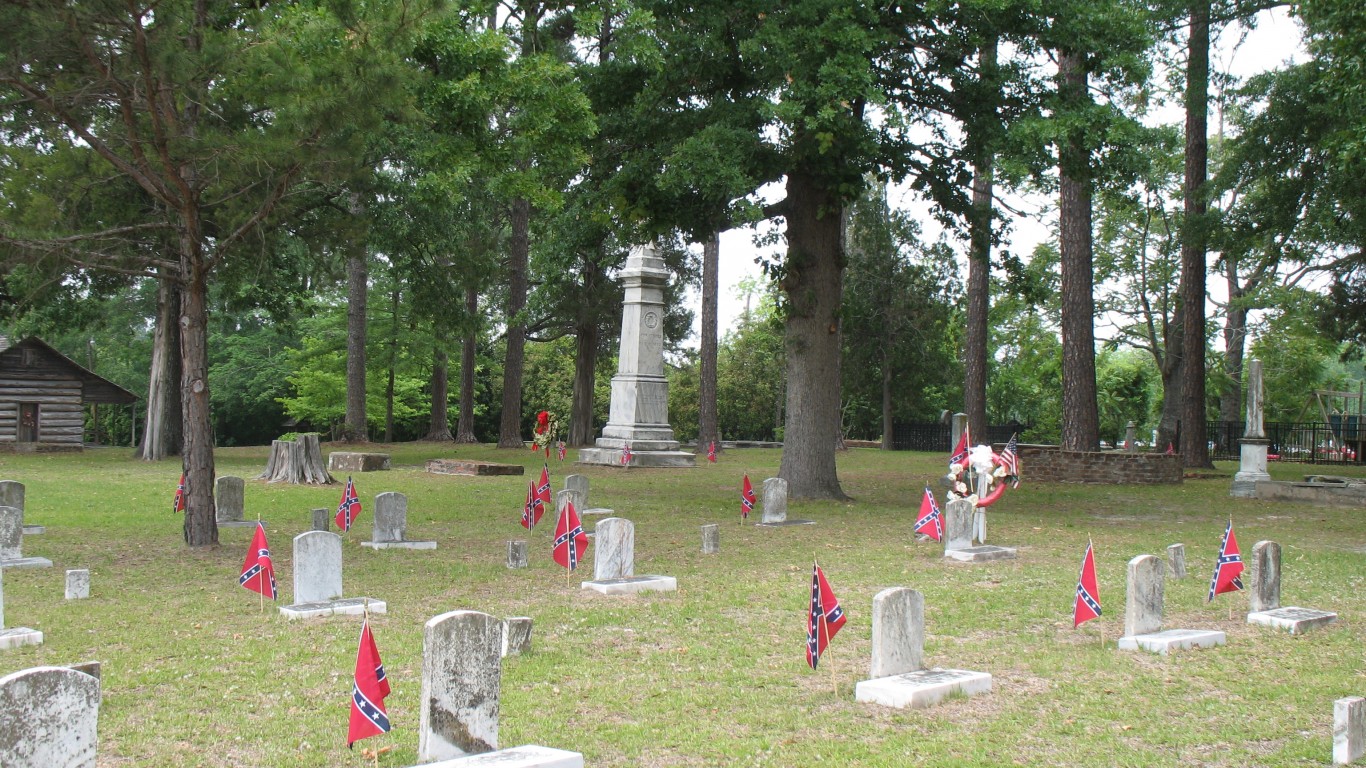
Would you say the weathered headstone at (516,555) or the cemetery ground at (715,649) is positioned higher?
the weathered headstone at (516,555)

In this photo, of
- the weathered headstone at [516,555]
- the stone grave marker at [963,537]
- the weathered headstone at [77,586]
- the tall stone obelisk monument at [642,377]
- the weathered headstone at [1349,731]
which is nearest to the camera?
the weathered headstone at [1349,731]

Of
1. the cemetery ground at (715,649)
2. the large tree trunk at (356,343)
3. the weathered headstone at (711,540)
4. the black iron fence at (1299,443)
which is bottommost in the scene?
the cemetery ground at (715,649)

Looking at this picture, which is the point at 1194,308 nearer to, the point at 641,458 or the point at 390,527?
the point at 641,458

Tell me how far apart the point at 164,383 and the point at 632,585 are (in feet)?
74.2

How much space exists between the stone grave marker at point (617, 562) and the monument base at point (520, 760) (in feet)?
18.7

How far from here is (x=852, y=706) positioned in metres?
7.06

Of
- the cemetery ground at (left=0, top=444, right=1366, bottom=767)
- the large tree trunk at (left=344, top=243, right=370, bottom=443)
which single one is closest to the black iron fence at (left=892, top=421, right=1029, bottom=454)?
the large tree trunk at (left=344, top=243, right=370, bottom=443)

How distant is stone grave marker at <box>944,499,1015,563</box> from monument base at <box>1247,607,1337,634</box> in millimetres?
3912

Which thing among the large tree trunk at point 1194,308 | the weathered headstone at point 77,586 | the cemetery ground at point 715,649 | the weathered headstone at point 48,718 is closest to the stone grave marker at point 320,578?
the cemetery ground at point 715,649

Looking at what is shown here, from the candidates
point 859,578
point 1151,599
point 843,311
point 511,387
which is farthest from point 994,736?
point 511,387

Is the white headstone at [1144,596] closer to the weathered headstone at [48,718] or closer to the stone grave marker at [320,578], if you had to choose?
the stone grave marker at [320,578]

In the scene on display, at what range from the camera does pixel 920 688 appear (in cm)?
706

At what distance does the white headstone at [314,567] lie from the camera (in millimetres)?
9695

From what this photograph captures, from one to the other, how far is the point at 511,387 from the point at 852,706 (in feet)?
97.7
